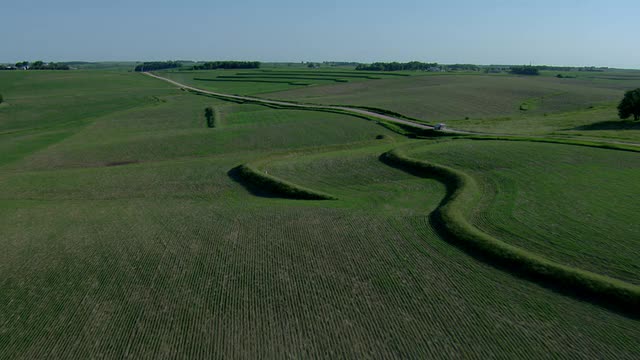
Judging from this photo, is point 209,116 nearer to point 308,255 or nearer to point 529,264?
point 308,255

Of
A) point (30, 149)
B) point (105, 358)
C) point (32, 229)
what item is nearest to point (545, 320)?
point (105, 358)

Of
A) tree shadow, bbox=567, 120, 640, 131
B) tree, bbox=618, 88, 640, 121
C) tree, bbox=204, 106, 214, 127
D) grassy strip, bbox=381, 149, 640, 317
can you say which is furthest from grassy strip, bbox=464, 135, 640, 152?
tree, bbox=204, 106, 214, 127

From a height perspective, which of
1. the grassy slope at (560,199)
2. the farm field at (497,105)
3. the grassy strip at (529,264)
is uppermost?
the farm field at (497,105)

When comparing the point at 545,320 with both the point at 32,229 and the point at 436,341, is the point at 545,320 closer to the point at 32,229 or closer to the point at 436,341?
the point at 436,341

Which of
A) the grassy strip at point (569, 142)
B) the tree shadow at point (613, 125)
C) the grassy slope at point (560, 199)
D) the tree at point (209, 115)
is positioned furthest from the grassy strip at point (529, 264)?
the tree at point (209, 115)

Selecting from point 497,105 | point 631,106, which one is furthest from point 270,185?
point 497,105

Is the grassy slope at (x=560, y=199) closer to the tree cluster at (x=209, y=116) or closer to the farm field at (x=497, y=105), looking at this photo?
the farm field at (x=497, y=105)
